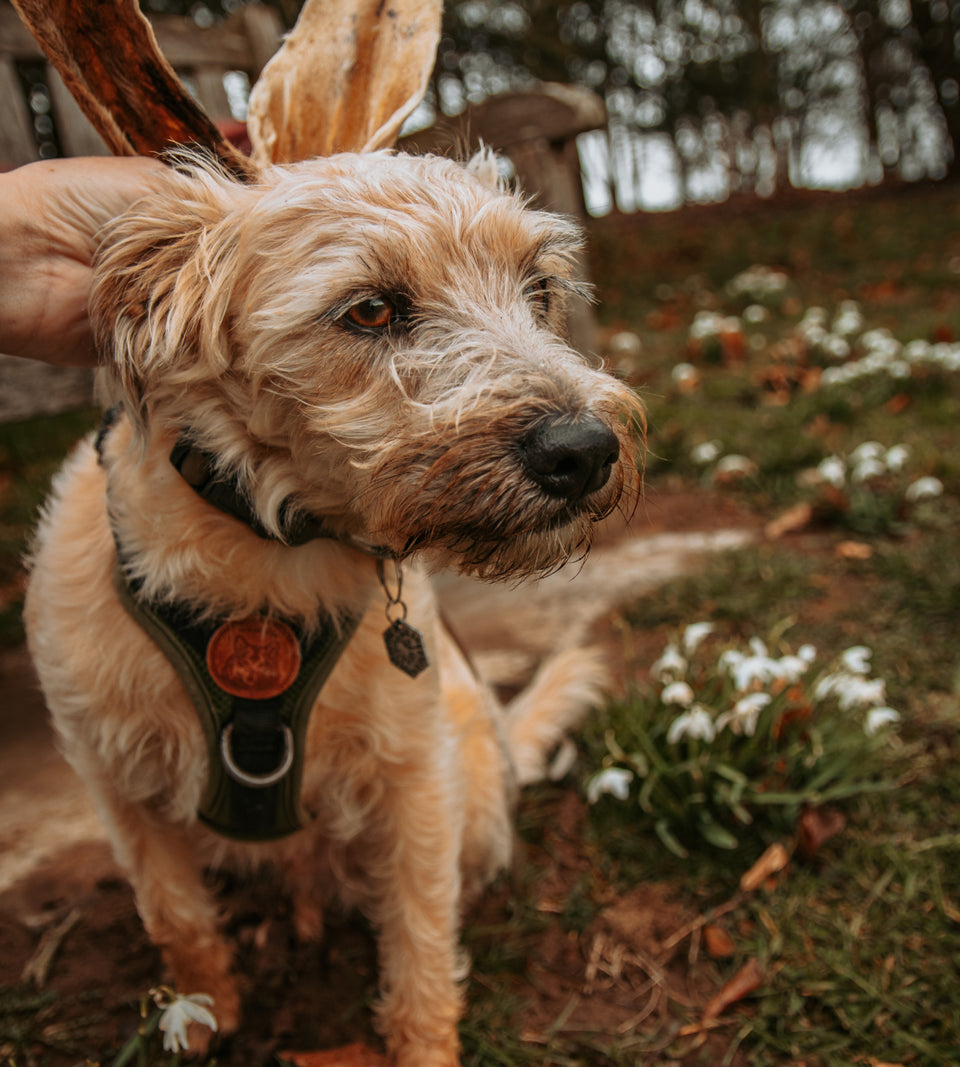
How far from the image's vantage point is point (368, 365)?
1.63 m

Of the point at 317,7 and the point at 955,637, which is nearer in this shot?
the point at 317,7

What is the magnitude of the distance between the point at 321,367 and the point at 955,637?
2861 mm

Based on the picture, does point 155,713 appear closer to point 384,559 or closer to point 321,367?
point 384,559

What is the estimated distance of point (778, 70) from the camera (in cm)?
2100

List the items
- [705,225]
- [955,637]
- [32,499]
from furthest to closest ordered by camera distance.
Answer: [705,225]
[32,499]
[955,637]

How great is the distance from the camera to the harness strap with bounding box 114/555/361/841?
175 cm

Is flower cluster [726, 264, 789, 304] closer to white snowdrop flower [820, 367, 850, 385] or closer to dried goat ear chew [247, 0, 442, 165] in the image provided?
white snowdrop flower [820, 367, 850, 385]

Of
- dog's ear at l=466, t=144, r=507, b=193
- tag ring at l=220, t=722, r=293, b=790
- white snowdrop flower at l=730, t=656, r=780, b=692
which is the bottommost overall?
white snowdrop flower at l=730, t=656, r=780, b=692

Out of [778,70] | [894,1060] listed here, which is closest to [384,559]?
[894,1060]

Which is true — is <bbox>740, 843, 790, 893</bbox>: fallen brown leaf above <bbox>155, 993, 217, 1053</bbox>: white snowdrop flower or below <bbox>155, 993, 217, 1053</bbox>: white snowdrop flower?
below

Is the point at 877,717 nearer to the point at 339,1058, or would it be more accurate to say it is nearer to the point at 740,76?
the point at 339,1058

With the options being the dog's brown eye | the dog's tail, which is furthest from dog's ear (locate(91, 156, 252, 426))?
the dog's tail

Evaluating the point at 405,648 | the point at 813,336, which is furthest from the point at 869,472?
the point at 405,648

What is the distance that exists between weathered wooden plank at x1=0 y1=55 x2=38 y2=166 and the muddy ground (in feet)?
9.95
